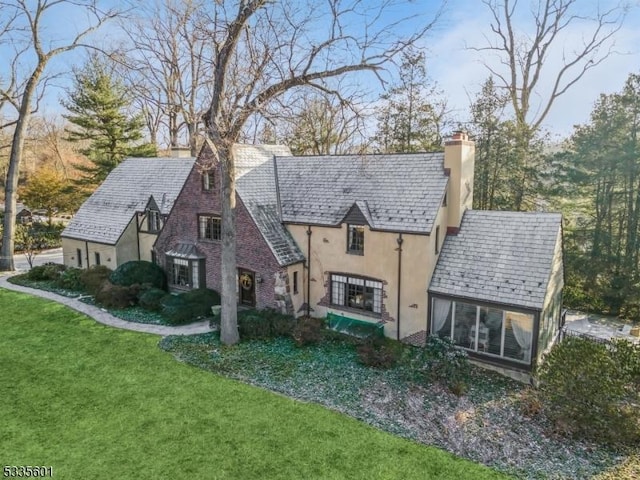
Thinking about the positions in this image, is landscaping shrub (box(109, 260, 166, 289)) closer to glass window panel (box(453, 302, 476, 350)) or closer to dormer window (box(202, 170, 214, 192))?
dormer window (box(202, 170, 214, 192))

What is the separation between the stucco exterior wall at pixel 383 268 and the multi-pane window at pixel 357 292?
A: 0.74 feet

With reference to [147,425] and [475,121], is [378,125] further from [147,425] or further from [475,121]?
[147,425]

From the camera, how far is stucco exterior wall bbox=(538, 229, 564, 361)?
15.0 meters

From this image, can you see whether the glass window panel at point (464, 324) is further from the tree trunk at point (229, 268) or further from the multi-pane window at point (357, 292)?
the tree trunk at point (229, 268)

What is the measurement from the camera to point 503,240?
16359 millimetres

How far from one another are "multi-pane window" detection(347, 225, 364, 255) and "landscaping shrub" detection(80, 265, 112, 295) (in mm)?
13255

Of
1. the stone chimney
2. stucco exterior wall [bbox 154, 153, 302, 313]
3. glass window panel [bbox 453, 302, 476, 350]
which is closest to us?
glass window panel [bbox 453, 302, 476, 350]

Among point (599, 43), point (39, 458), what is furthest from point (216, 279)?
point (599, 43)

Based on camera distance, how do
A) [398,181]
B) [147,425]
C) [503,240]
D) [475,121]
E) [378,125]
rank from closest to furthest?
[147,425]
[503,240]
[398,181]
[475,121]
[378,125]

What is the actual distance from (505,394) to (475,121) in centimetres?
1938

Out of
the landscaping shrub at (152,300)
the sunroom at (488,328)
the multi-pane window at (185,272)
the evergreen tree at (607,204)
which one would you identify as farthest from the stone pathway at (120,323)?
the evergreen tree at (607,204)

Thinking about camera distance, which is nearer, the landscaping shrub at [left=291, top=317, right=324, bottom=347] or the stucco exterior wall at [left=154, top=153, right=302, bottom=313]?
the landscaping shrub at [left=291, top=317, right=324, bottom=347]

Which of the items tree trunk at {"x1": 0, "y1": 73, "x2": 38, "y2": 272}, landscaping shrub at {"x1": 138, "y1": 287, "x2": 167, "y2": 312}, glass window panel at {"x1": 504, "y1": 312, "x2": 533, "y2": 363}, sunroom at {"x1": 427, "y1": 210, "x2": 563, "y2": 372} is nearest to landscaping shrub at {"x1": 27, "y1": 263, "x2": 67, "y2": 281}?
tree trunk at {"x1": 0, "y1": 73, "x2": 38, "y2": 272}

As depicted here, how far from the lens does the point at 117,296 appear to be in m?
20.7
